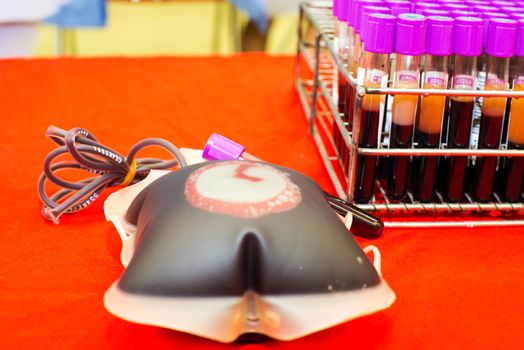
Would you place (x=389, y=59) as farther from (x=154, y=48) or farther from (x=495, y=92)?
(x=154, y=48)

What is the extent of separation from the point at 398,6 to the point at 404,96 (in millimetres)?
132

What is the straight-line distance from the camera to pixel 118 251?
27.7 inches

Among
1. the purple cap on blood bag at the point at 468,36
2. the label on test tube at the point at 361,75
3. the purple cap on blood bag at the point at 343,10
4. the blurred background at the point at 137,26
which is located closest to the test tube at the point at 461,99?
the purple cap on blood bag at the point at 468,36

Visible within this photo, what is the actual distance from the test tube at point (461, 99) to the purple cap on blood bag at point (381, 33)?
0.08 m

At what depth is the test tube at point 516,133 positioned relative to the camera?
28.8 inches

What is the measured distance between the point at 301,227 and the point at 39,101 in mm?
795

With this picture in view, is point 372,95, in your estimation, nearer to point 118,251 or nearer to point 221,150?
point 221,150

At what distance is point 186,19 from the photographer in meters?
2.09

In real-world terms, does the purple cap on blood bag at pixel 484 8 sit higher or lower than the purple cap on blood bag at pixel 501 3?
lower

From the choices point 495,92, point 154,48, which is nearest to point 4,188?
point 495,92

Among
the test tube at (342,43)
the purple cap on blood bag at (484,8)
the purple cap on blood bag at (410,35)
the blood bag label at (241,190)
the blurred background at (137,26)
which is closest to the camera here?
the blood bag label at (241,190)

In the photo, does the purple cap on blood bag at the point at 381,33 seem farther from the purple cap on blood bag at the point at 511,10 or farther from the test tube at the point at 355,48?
the purple cap on blood bag at the point at 511,10

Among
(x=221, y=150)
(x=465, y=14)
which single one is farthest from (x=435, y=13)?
(x=221, y=150)

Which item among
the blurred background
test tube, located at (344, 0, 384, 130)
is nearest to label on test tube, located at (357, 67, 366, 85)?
test tube, located at (344, 0, 384, 130)
